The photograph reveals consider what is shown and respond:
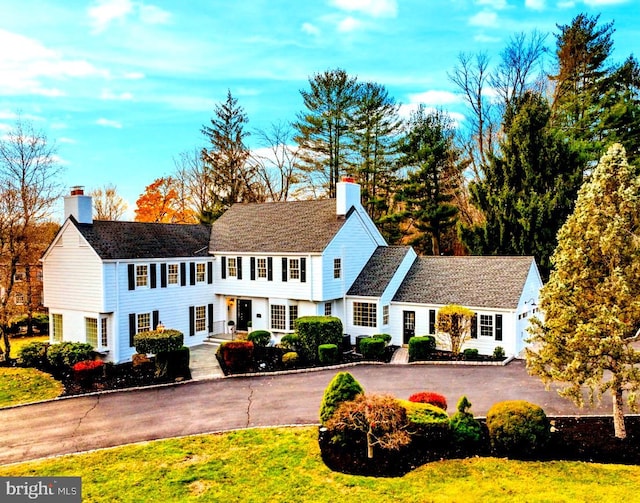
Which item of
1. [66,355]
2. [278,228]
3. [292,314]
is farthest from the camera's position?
[278,228]

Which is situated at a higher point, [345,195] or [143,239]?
[345,195]

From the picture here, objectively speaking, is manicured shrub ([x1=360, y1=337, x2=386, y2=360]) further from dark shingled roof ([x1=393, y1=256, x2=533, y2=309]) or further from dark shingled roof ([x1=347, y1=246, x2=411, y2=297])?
dark shingled roof ([x1=393, y1=256, x2=533, y2=309])

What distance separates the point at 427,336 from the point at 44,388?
17.3 meters

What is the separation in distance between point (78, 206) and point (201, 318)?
9.07 meters

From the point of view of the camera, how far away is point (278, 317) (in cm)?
2747

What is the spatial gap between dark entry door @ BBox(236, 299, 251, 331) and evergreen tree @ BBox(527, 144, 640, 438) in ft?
60.7

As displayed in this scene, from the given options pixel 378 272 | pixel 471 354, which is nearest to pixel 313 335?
pixel 378 272

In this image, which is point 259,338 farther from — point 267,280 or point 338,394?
point 338,394

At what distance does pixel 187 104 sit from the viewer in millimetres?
27078

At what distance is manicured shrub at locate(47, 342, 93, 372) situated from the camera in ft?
70.9

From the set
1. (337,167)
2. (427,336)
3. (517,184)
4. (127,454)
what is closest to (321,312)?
(427,336)

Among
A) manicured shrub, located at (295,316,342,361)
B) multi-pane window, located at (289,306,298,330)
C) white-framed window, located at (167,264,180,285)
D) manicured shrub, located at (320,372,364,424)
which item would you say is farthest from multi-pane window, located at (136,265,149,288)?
manicured shrub, located at (320,372,364,424)

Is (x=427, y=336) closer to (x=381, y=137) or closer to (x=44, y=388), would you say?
(x=44, y=388)

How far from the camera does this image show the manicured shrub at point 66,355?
21.6m
